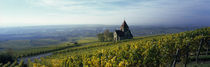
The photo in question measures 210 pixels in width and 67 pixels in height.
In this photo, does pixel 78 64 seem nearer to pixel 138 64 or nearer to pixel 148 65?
pixel 138 64

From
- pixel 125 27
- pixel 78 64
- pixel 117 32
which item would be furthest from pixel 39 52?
pixel 78 64

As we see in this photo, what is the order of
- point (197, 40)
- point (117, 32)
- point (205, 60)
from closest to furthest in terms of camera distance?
point (197, 40) → point (205, 60) → point (117, 32)

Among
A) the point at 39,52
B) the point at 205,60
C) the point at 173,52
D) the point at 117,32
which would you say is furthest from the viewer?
the point at 117,32

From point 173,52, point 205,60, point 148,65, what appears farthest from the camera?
point 205,60

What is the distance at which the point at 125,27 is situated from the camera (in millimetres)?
58469

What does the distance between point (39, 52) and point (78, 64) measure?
141 ft

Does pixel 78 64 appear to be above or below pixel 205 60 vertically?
above

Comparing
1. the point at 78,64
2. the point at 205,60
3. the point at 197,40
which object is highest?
the point at 197,40

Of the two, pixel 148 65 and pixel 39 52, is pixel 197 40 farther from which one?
pixel 39 52

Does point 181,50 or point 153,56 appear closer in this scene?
point 153,56

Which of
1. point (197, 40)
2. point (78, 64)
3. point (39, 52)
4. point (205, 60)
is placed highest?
point (197, 40)

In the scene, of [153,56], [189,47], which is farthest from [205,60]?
[153,56]

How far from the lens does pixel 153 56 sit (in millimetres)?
11023

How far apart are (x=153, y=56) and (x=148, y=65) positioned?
1104 mm
